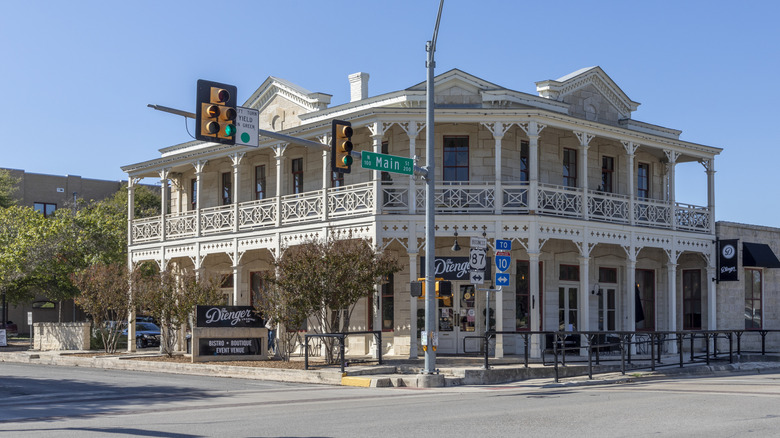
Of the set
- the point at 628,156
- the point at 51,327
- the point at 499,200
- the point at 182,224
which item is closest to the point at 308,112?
the point at 182,224

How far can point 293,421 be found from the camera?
12969 millimetres

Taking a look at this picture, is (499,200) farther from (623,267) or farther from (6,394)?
(6,394)

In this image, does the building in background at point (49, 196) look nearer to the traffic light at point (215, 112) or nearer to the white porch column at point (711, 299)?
the white porch column at point (711, 299)

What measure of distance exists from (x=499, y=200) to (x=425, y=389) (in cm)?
839

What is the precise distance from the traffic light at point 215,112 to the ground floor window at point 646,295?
21.0 metres

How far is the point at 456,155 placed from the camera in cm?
2875

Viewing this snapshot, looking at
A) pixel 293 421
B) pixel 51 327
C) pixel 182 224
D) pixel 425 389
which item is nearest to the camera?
pixel 293 421

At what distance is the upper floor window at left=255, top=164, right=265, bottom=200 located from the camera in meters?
33.6

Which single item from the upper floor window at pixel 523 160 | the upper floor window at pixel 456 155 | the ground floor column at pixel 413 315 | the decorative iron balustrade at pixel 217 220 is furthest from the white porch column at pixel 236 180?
the upper floor window at pixel 523 160

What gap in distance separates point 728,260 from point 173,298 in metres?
19.3

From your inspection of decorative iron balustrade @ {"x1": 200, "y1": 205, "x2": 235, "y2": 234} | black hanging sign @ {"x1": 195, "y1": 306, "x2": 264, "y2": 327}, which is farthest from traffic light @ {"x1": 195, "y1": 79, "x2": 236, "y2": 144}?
decorative iron balustrade @ {"x1": 200, "y1": 205, "x2": 235, "y2": 234}

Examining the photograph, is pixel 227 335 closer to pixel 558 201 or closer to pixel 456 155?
pixel 456 155

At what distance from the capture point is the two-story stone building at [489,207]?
26.3 meters

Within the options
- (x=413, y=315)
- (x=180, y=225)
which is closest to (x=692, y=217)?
(x=413, y=315)
